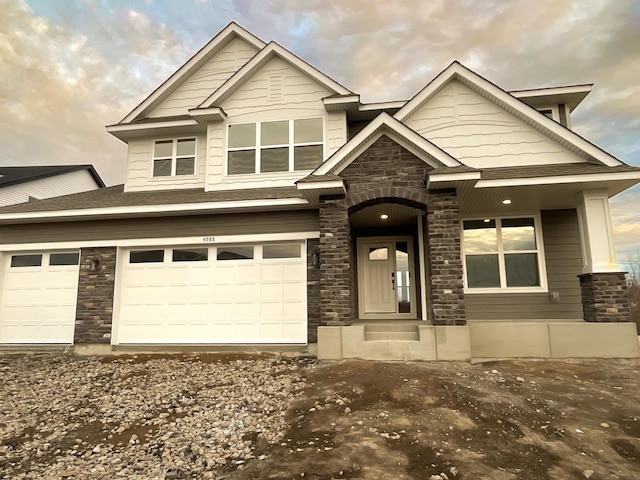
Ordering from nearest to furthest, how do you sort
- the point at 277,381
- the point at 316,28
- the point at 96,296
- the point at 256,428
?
the point at 256,428, the point at 277,381, the point at 96,296, the point at 316,28

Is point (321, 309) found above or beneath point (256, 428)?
above

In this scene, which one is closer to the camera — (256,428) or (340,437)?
(340,437)

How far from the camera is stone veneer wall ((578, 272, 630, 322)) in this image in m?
7.35

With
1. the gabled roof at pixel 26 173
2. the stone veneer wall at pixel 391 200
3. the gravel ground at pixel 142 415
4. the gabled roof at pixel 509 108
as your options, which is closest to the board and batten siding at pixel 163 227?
the stone veneer wall at pixel 391 200

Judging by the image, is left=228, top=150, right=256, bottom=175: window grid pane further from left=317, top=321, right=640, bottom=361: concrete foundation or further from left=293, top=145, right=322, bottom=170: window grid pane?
left=317, top=321, right=640, bottom=361: concrete foundation

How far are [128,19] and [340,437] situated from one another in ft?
65.9

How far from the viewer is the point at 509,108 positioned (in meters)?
8.88

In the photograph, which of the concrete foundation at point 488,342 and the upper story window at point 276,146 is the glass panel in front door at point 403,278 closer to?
the concrete foundation at point 488,342

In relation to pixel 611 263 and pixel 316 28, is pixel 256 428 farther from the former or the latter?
pixel 316 28

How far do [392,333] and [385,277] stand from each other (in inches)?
107

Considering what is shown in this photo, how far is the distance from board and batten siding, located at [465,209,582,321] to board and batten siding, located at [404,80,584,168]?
1.55 metres

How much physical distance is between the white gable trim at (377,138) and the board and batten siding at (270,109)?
2020 mm

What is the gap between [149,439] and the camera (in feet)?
14.0

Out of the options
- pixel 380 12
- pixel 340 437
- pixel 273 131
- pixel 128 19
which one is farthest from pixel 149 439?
pixel 128 19
